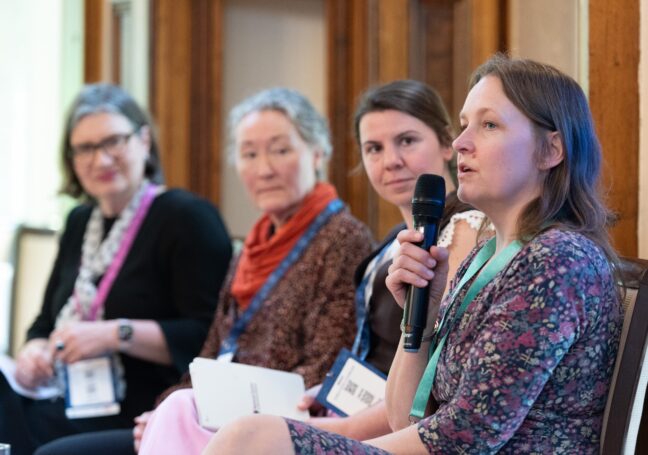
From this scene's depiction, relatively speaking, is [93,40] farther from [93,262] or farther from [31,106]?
[93,262]

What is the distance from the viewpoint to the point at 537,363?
1.44 metres

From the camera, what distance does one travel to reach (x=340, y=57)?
12.6ft

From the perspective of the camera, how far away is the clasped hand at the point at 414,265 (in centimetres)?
156

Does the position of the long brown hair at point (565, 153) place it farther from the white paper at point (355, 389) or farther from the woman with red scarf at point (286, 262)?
the woman with red scarf at point (286, 262)

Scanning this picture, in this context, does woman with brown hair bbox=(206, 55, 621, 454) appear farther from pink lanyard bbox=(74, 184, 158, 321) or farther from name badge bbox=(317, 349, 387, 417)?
pink lanyard bbox=(74, 184, 158, 321)

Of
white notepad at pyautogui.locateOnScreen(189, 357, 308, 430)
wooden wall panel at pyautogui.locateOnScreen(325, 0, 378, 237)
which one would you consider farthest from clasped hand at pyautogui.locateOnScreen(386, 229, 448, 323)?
wooden wall panel at pyautogui.locateOnScreen(325, 0, 378, 237)

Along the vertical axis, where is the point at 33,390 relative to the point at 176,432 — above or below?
below

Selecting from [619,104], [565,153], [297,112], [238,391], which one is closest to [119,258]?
[297,112]

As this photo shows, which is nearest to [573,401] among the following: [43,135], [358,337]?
[358,337]

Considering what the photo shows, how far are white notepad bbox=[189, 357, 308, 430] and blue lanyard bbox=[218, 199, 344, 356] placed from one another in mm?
350

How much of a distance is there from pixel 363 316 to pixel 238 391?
0.35 m

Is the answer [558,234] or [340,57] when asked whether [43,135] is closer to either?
[340,57]

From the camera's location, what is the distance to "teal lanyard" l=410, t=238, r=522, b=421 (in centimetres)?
159

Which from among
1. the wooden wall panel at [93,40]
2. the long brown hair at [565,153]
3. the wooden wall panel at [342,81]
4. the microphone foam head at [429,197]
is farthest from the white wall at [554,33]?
the wooden wall panel at [93,40]
